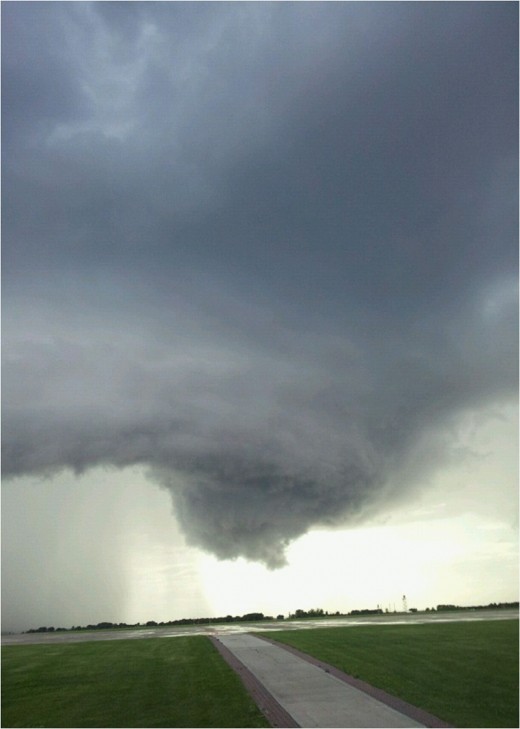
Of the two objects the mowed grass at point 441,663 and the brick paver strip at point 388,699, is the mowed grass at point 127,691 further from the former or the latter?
the mowed grass at point 441,663

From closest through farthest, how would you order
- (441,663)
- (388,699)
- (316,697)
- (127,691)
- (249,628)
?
1. (388,699)
2. (316,697)
3. (127,691)
4. (441,663)
5. (249,628)

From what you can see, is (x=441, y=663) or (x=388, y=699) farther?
(x=441, y=663)

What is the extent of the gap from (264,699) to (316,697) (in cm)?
204

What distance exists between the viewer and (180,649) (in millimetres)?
41031

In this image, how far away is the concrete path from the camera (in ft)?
64.7

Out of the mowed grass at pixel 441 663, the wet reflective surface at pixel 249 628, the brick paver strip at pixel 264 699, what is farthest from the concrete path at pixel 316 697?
the wet reflective surface at pixel 249 628

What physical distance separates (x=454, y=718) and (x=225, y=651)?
21.1 meters

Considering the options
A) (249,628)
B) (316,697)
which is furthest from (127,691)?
(249,628)

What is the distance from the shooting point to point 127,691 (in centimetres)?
2662

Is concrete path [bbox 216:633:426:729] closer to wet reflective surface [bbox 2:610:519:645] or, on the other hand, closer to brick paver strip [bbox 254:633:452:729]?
brick paver strip [bbox 254:633:452:729]

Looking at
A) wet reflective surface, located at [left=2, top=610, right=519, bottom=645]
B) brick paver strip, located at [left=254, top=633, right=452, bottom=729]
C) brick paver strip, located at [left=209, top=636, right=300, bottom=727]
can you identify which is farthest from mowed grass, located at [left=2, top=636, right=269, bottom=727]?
wet reflective surface, located at [left=2, top=610, right=519, bottom=645]

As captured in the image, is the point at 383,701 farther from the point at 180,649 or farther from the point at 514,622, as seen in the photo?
the point at 514,622

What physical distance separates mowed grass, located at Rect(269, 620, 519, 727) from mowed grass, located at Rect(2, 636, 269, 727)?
644 cm

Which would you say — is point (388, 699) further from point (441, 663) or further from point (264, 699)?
point (441, 663)
